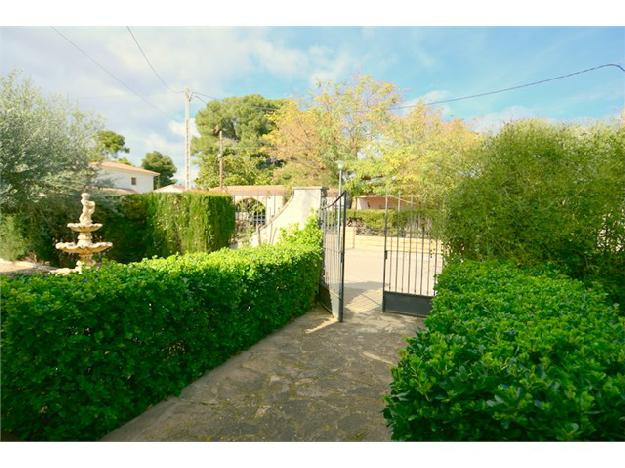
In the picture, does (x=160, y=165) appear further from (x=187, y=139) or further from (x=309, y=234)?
(x=309, y=234)

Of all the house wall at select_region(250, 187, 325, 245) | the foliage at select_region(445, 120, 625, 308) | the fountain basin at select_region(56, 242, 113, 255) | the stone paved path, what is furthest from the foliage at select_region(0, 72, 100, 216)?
the foliage at select_region(445, 120, 625, 308)

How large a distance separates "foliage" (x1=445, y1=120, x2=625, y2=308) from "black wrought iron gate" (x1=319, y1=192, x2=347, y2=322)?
1.86 m

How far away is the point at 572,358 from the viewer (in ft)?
4.61

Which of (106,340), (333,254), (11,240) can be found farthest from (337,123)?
(106,340)

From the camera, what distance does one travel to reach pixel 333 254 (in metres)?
A: 6.05

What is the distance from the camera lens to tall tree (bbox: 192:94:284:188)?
87.7 ft

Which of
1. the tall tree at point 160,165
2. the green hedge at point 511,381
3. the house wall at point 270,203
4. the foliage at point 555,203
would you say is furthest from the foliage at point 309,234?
the tall tree at point 160,165

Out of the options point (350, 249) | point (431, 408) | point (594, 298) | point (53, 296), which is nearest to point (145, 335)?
Result: point (53, 296)

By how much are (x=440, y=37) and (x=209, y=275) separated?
2980 millimetres

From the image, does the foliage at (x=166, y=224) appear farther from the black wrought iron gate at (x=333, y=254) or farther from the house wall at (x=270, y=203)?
the black wrought iron gate at (x=333, y=254)

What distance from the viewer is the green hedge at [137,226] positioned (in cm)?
1057

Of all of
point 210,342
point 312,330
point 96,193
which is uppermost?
point 96,193

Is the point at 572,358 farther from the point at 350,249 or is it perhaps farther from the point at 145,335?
the point at 350,249

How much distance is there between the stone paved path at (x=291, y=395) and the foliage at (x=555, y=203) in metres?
1.97
